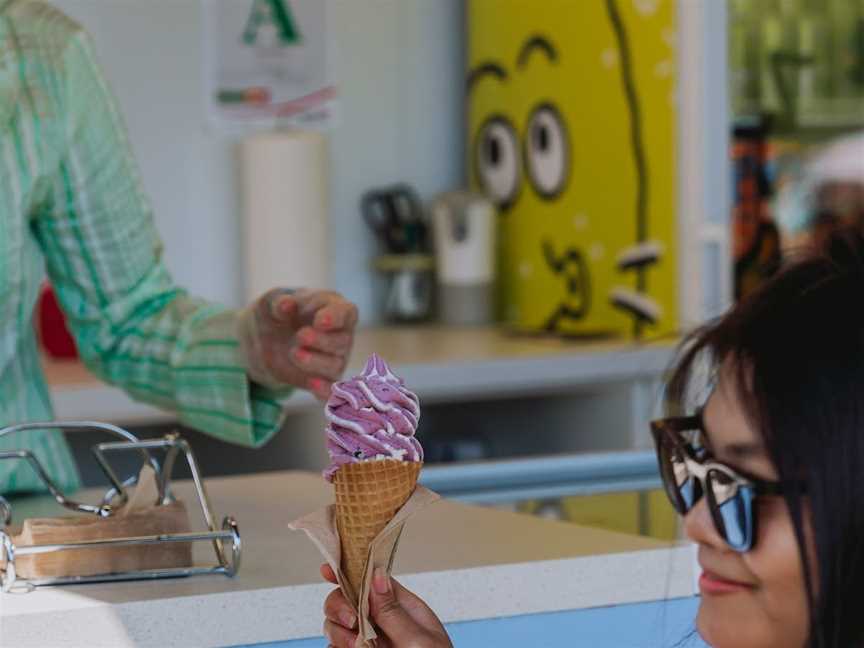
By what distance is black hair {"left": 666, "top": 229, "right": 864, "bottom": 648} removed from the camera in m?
0.92

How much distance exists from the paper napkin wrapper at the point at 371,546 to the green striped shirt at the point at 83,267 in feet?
1.87

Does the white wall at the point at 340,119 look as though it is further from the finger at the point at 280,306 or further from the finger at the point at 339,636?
the finger at the point at 339,636

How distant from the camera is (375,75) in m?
3.62

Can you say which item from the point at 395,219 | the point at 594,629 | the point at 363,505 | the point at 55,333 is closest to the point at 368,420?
the point at 363,505

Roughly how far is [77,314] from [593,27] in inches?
69.2

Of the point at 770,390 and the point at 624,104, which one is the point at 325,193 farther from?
the point at 770,390

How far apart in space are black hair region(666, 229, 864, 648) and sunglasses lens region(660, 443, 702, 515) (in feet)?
0.20

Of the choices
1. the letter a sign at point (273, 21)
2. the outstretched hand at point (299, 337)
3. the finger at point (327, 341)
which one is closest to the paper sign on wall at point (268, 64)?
the letter a sign at point (273, 21)

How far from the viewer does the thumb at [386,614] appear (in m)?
0.99

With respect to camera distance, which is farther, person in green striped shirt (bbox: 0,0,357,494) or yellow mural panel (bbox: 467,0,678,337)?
yellow mural panel (bbox: 467,0,678,337)

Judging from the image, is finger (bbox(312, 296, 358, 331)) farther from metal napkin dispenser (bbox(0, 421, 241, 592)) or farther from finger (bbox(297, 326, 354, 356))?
metal napkin dispenser (bbox(0, 421, 241, 592))

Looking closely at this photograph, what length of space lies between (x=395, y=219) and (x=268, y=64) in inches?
17.2

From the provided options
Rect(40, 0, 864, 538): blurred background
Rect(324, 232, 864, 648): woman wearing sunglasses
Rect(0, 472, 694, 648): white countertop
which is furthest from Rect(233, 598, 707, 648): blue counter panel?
Rect(40, 0, 864, 538): blurred background

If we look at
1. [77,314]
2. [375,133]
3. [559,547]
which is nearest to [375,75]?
[375,133]
